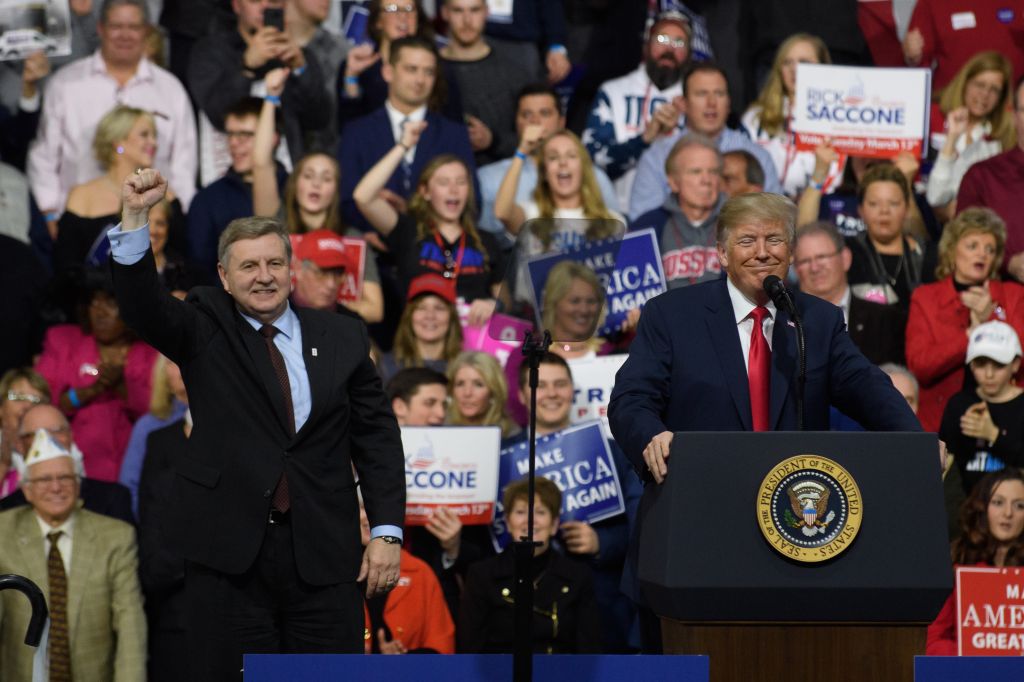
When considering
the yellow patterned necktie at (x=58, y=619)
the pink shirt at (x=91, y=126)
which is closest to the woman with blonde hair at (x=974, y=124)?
the pink shirt at (x=91, y=126)

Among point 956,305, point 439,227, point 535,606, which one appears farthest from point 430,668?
point 439,227

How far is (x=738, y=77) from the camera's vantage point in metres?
10.8

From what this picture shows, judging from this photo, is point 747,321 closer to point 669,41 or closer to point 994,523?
point 994,523

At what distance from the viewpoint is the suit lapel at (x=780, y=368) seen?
13.9ft

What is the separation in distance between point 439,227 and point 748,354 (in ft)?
13.0

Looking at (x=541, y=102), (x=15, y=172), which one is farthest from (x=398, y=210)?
(x=15, y=172)

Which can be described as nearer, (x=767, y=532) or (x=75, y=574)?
(x=767, y=532)

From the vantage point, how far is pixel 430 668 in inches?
147

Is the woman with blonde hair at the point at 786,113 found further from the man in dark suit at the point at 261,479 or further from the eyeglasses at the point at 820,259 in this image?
the man in dark suit at the point at 261,479

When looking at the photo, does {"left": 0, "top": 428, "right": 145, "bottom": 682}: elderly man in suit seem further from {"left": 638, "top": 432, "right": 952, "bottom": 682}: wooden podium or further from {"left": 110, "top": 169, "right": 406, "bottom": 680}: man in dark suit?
{"left": 638, "top": 432, "right": 952, "bottom": 682}: wooden podium

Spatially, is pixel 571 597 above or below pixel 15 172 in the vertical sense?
below

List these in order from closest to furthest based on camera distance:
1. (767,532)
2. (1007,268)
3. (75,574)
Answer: (767,532) → (75,574) → (1007,268)

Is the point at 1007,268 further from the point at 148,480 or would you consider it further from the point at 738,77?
the point at 148,480

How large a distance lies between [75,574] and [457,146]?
352 cm
